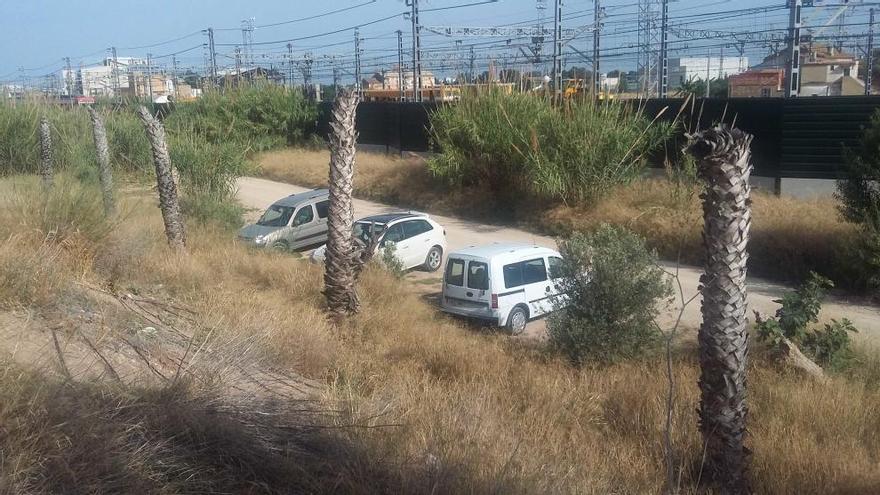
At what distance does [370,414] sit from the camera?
555cm

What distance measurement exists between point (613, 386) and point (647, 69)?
62.6 ft

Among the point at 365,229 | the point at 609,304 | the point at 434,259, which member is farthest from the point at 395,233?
the point at 609,304

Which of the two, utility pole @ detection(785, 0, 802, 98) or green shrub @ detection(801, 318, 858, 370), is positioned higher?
utility pole @ detection(785, 0, 802, 98)

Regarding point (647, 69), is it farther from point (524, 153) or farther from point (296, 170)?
point (296, 170)

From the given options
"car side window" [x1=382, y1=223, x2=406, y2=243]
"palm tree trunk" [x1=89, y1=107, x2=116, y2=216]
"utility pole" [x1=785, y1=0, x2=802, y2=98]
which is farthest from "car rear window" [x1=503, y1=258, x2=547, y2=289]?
"utility pole" [x1=785, y1=0, x2=802, y2=98]

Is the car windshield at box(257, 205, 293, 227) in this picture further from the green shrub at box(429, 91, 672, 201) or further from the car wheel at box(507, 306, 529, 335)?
the car wheel at box(507, 306, 529, 335)

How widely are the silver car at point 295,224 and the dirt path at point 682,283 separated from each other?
3011 mm

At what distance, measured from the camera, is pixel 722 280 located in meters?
Answer: 6.18

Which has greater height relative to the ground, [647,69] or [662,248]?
[647,69]

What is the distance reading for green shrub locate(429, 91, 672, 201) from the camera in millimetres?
20844

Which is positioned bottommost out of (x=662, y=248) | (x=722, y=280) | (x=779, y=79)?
(x=662, y=248)

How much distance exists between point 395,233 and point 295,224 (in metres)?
3.02

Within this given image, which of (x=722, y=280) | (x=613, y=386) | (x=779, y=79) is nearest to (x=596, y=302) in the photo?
(x=613, y=386)

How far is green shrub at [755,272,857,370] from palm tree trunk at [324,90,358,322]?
5.12m
